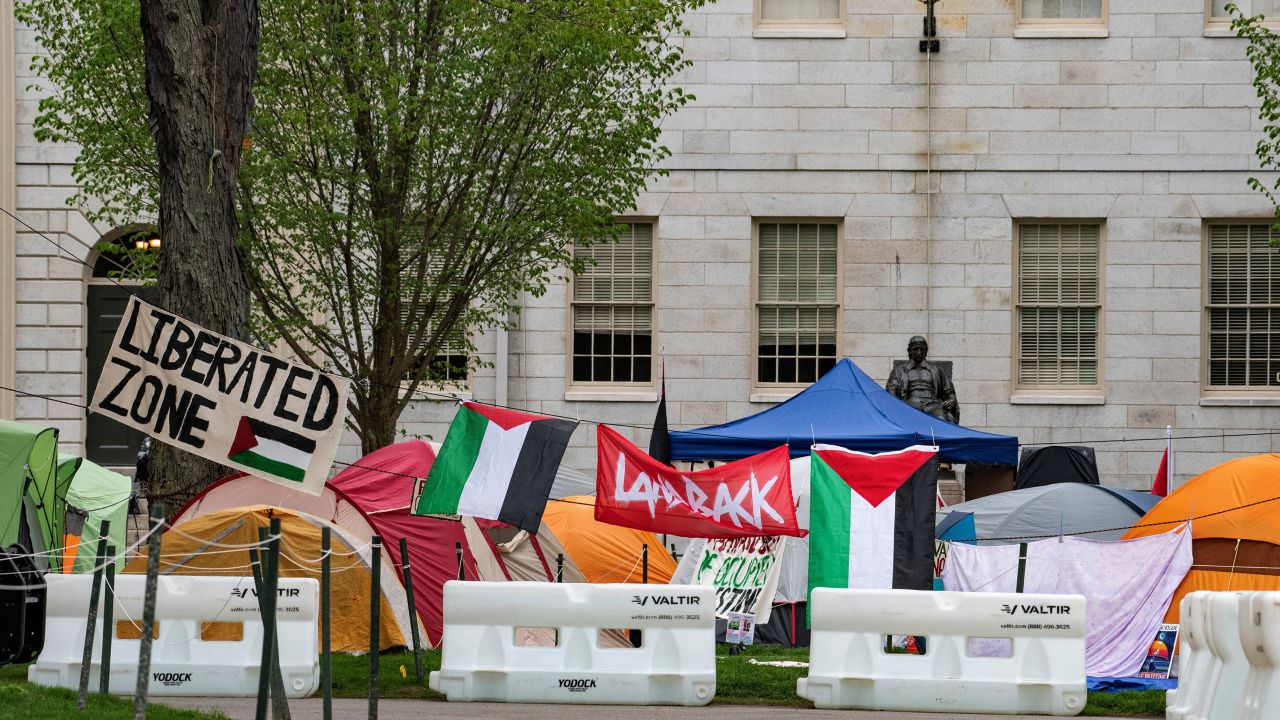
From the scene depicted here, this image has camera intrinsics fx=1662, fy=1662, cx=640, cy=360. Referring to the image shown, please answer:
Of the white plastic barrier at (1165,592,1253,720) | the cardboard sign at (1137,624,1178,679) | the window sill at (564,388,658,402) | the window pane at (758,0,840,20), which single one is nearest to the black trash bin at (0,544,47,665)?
the white plastic barrier at (1165,592,1253,720)

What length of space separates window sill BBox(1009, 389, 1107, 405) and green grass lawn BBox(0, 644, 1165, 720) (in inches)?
375

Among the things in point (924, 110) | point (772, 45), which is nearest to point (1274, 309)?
point (924, 110)

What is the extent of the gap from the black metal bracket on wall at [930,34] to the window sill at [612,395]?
20.4 feet

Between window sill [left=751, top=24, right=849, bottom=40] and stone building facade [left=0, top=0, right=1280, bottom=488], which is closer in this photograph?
stone building facade [left=0, top=0, right=1280, bottom=488]

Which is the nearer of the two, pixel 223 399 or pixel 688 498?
pixel 223 399

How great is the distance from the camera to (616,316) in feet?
78.4

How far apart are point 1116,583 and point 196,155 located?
8.45m

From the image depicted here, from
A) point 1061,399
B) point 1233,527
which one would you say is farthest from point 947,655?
point 1061,399

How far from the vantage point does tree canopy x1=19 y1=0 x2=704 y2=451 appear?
16859mm

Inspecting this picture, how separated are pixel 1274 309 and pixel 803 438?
9241mm

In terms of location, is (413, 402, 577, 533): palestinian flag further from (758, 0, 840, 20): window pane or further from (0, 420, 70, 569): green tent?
(758, 0, 840, 20): window pane

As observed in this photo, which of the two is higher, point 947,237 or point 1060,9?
point 1060,9

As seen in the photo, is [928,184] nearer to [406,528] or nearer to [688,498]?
[406,528]

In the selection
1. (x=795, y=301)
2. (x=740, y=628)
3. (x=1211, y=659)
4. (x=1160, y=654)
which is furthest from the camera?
(x=795, y=301)
